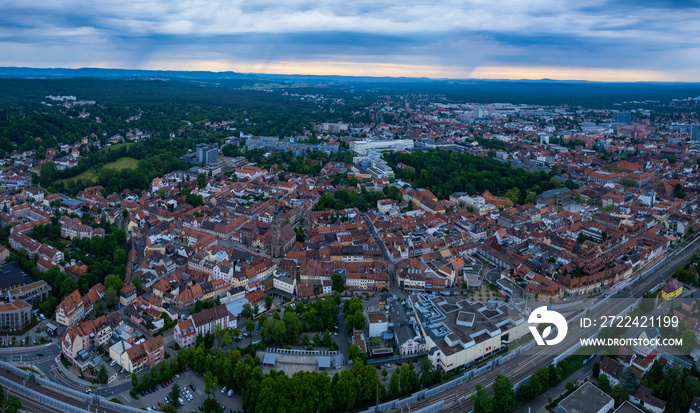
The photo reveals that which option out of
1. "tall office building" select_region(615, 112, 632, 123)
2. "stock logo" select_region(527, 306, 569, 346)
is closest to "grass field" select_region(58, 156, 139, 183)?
"stock logo" select_region(527, 306, 569, 346)

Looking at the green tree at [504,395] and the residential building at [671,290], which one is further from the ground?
the residential building at [671,290]

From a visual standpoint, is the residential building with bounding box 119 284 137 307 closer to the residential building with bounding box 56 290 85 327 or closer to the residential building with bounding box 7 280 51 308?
the residential building with bounding box 56 290 85 327

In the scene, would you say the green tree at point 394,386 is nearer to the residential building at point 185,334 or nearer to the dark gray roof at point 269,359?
the dark gray roof at point 269,359

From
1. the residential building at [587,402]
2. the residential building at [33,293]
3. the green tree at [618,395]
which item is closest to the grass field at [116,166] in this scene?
the residential building at [33,293]

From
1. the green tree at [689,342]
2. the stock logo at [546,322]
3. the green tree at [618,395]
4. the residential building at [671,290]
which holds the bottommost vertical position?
the green tree at [618,395]

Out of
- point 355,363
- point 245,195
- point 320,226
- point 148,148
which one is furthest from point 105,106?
point 355,363

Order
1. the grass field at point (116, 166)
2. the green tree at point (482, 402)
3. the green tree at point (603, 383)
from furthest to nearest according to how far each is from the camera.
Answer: the grass field at point (116, 166) → the green tree at point (603, 383) → the green tree at point (482, 402)
